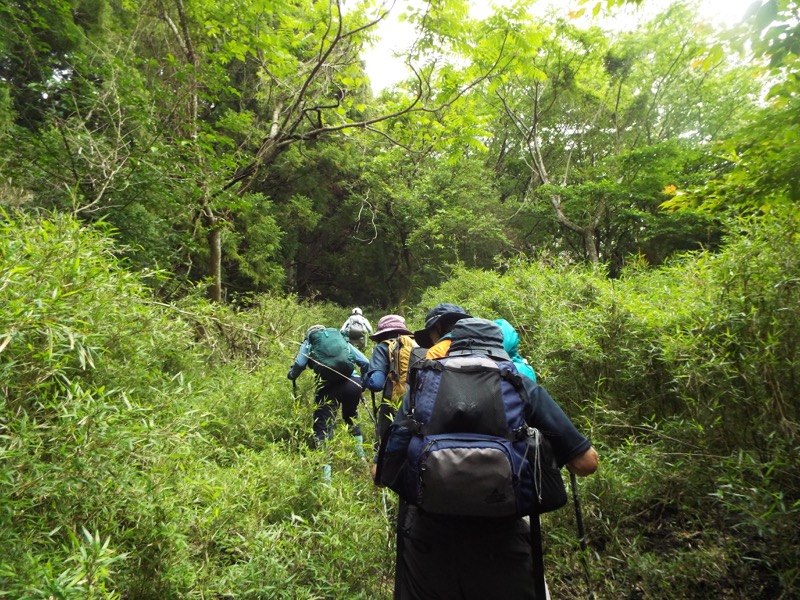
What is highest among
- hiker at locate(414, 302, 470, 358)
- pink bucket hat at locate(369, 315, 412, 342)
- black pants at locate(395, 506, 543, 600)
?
hiker at locate(414, 302, 470, 358)

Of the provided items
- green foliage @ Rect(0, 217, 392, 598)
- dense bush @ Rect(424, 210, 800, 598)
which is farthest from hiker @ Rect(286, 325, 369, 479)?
dense bush @ Rect(424, 210, 800, 598)

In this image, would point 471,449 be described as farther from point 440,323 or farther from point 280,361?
point 280,361

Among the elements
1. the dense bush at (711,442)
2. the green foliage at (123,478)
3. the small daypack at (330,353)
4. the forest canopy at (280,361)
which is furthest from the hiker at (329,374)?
the dense bush at (711,442)

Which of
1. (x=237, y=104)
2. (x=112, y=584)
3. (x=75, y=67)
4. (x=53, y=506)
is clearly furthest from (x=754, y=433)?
(x=237, y=104)

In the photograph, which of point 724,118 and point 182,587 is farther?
point 724,118

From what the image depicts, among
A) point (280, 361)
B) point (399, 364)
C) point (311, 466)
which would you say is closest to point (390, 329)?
point (399, 364)

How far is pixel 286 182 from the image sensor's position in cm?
1508

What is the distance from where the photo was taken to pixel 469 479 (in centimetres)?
153

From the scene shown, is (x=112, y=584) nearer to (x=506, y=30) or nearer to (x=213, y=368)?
(x=213, y=368)

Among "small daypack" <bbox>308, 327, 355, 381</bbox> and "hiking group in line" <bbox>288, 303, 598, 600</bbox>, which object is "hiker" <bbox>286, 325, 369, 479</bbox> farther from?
"hiking group in line" <bbox>288, 303, 598, 600</bbox>

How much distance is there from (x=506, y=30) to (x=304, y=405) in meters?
5.12

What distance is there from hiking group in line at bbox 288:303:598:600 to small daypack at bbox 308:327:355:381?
255 cm

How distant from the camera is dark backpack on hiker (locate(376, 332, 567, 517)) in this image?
154 centimetres

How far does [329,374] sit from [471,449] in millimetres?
→ 3140
